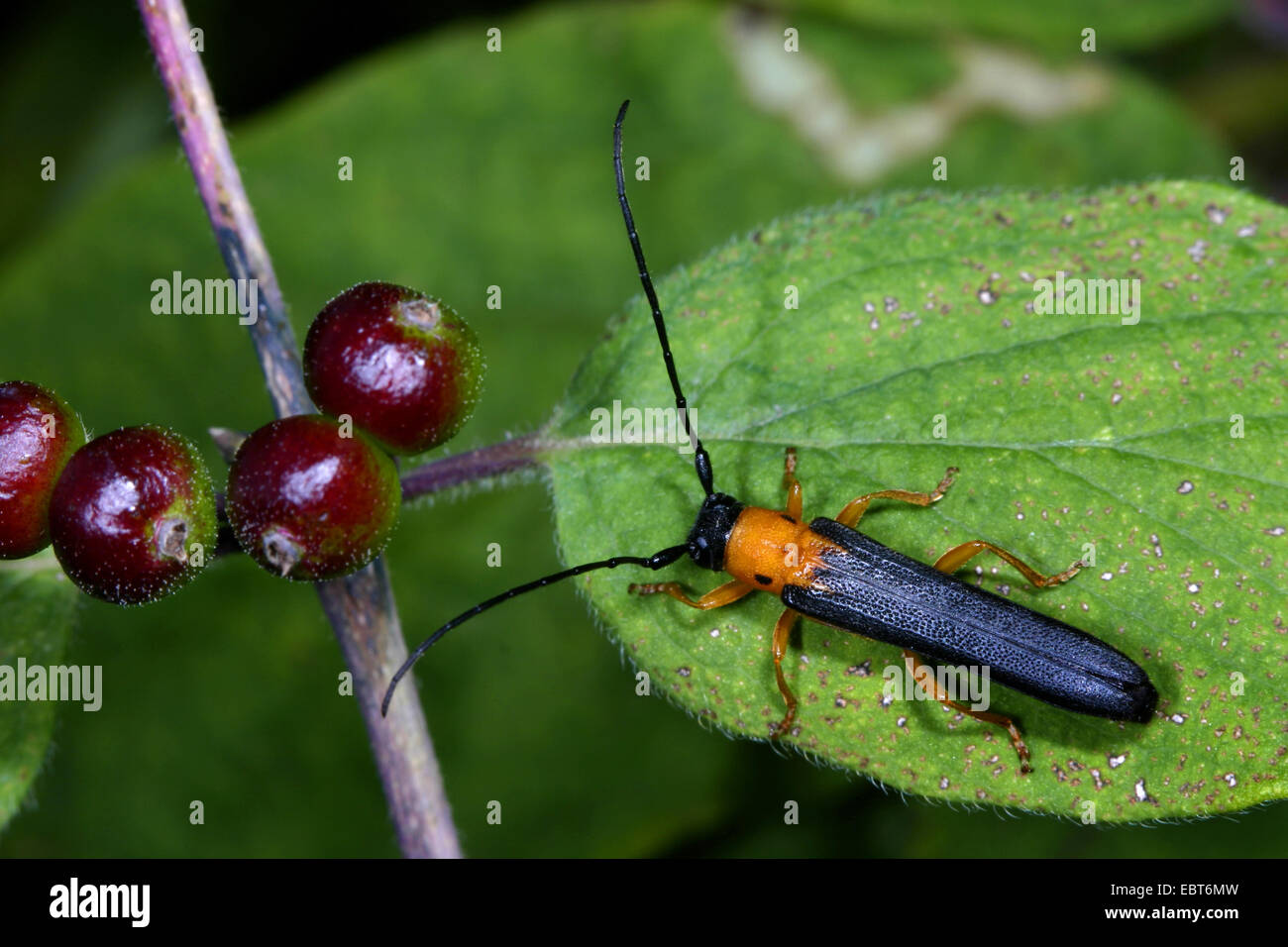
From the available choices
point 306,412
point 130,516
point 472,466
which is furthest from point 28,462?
point 472,466

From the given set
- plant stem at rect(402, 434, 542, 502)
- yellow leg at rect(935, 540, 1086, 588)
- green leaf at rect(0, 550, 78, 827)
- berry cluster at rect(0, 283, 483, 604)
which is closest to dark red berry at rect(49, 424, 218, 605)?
berry cluster at rect(0, 283, 483, 604)

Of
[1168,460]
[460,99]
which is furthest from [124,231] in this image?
[1168,460]

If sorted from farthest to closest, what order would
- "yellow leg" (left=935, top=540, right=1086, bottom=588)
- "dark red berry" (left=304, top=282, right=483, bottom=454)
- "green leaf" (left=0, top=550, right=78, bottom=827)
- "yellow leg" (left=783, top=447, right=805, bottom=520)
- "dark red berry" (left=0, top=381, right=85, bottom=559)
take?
"yellow leg" (left=783, top=447, right=805, bottom=520)
"green leaf" (left=0, top=550, right=78, bottom=827)
"yellow leg" (left=935, top=540, right=1086, bottom=588)
"dark red berry" (left=304, top=282, right=483, bottom=454)
"dark red berry" (left=0, top=381, right=85, bottom=559)

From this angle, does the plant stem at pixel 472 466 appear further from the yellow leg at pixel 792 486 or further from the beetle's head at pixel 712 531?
the yellow leg at pixel 792 486

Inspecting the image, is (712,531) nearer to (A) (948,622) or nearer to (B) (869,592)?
(B) (869,592)

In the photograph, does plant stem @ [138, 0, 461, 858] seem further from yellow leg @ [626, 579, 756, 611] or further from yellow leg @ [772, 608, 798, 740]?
yellow leg @ [772, 608, 798, 740]
